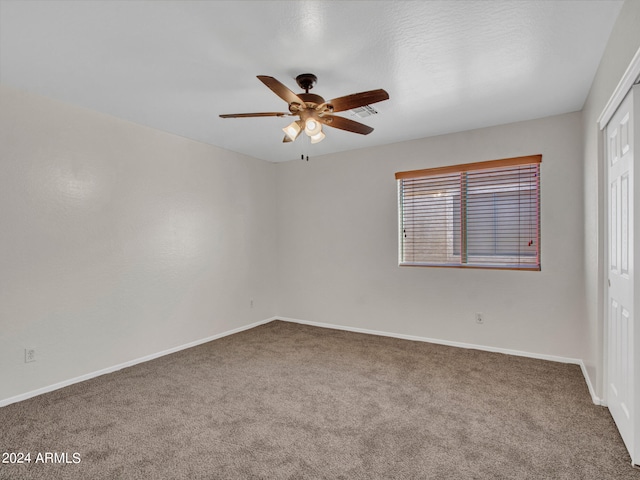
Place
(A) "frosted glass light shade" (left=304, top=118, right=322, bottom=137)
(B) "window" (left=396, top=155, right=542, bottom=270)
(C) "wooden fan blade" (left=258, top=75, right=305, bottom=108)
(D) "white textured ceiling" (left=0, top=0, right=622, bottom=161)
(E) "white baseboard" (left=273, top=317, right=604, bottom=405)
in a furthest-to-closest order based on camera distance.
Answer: (B) "window" (left=396, top=155, right=542, bottom=270) → (E) "white baseboard" (left=273, top=317, right=604, bottom=405) → (A) "frosted glass light shade" (left=304, top=118, right=322, bottom=137) → (C) "wooden fan blade" (left=258, top=75, right=305, bottom=108) → (D) "white textured ceiling" (left=0, top=0, right=622, bottom=161)

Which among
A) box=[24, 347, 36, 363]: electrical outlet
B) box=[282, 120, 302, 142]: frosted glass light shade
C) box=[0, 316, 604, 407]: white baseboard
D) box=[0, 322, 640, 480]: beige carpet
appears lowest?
box=[0, 322, 640, 480]: beige carpet

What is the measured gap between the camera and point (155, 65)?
8.04 feet

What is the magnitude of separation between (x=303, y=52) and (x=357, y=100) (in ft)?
1.52

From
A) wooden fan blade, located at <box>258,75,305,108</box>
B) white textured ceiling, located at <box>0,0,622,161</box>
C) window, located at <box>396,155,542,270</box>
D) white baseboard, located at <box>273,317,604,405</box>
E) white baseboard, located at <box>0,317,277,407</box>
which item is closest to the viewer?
white textured ceiling, located at <box>0,0,622,161</box>

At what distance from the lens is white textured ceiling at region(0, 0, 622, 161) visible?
190 cm

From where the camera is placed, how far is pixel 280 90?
2.21 m

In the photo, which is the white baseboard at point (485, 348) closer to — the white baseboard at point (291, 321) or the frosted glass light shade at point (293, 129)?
the white baseboard at point (291, 321)

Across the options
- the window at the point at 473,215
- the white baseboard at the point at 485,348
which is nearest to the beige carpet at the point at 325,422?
the white baseboard at the point at 485,348

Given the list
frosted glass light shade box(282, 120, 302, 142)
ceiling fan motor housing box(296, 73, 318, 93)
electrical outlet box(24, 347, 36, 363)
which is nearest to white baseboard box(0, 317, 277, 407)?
electrical outlet box(24, 347, 36, 363)

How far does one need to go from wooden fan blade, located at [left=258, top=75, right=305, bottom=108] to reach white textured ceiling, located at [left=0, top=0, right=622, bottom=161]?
0.27 metres

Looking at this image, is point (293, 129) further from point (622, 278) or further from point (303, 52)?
point (622, 278)

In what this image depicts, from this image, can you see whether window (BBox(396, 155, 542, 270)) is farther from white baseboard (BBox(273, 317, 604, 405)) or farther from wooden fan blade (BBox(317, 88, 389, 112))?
wooden fan blade (BBox(317, 88, 389, 112))

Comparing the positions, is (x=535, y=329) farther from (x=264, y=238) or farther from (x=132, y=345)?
(x=132, y=345)

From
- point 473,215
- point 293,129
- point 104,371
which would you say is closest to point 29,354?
point 104,371
